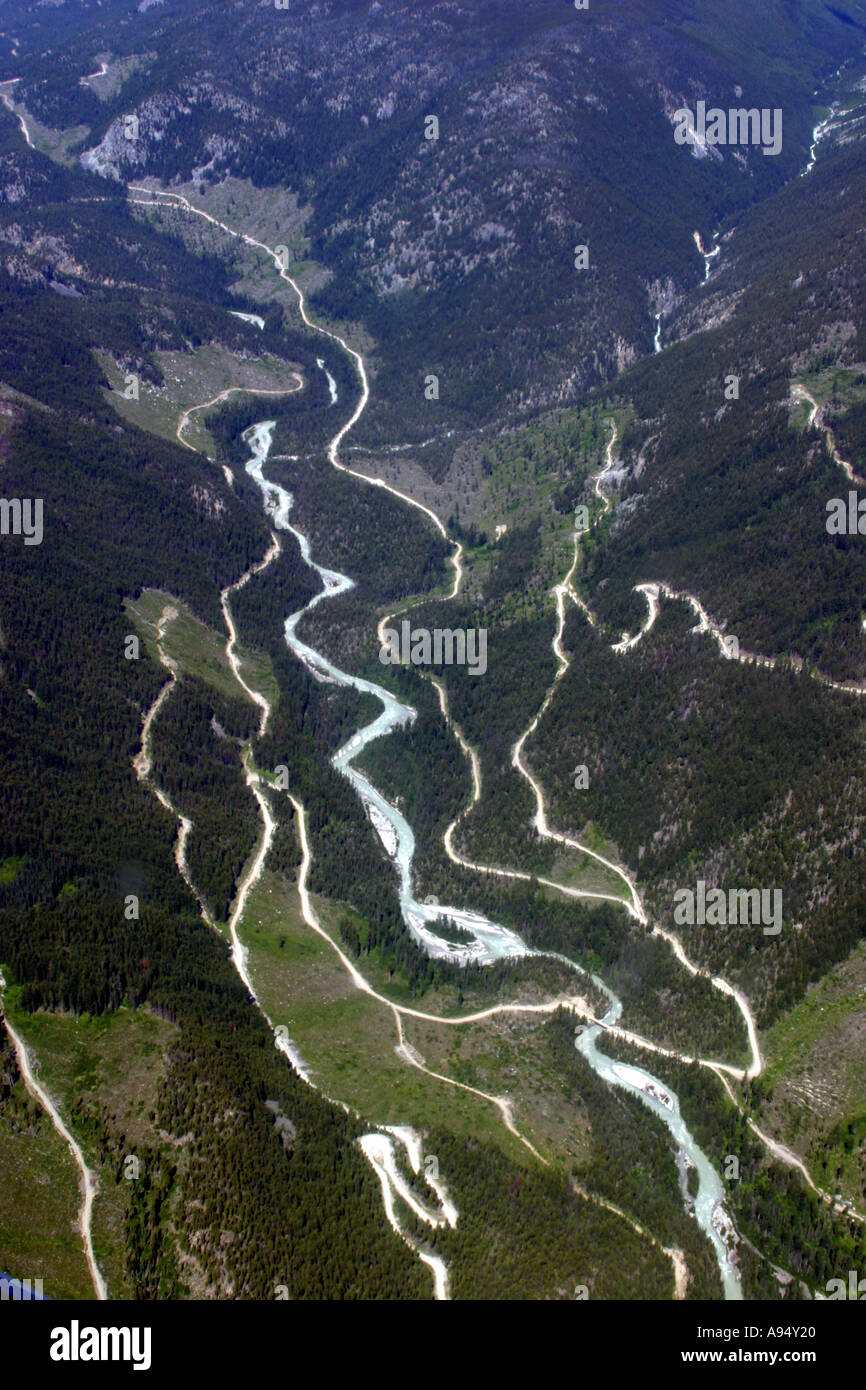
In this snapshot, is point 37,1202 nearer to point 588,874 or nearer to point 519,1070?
point 519,1070

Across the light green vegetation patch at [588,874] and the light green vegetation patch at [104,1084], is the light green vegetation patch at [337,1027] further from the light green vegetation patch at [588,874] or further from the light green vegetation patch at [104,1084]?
the light green vegetation patch at [588,874]

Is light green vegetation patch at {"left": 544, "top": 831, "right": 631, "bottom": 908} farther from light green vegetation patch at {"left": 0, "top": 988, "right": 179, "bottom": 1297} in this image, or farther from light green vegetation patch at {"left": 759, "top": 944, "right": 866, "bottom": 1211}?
light green vegetation patch at {"left": 0, "top": 988, "right": 179, "bottom": 1297}

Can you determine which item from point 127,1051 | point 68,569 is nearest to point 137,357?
point 68,569

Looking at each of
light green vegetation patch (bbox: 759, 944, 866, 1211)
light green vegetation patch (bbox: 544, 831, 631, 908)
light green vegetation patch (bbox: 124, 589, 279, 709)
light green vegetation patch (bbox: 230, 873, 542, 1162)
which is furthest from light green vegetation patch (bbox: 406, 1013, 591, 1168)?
light green vegetation patch (bbox: 124, 589, 279, 709)

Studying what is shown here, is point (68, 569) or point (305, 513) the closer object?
point (68, 569)

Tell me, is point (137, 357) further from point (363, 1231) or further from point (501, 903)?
point (363, 1231)
